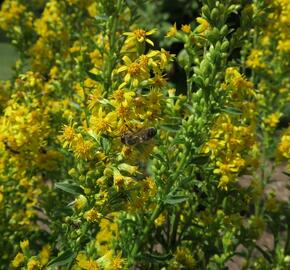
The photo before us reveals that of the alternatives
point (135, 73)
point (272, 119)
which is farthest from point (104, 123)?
point (272, 119)

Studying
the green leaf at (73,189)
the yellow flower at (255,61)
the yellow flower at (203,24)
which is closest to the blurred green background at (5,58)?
the yellow flower at (255,61)

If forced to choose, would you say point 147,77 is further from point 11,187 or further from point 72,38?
point 72,38

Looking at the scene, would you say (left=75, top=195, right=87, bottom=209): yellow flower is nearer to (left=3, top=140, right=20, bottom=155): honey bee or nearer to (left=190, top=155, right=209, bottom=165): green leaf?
(left=190, top=155, right=209, bottom=165): green leaf

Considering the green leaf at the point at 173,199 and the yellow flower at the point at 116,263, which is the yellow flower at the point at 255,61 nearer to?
the green leaf at the point at 173,199

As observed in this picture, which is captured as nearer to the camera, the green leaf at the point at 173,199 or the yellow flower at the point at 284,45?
the green leaf at the point at 173,199

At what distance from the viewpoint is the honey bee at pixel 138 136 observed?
254 cm

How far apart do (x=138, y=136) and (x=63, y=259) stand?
2.26 ft

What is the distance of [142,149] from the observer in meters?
2.78

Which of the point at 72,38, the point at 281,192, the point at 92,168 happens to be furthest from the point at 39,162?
the point at 281,192

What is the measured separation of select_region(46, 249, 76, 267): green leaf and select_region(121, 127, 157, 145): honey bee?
23.7 inches

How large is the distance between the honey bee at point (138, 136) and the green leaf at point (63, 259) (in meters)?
0.60

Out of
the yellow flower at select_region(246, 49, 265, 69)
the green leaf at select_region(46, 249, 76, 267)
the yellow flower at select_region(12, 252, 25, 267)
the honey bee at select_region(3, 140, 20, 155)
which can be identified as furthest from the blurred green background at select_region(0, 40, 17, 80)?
the green leaf at select_region(46, 249, 76, 267)

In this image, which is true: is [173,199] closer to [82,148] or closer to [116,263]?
[116,263]

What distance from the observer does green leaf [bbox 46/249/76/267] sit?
2.55m
